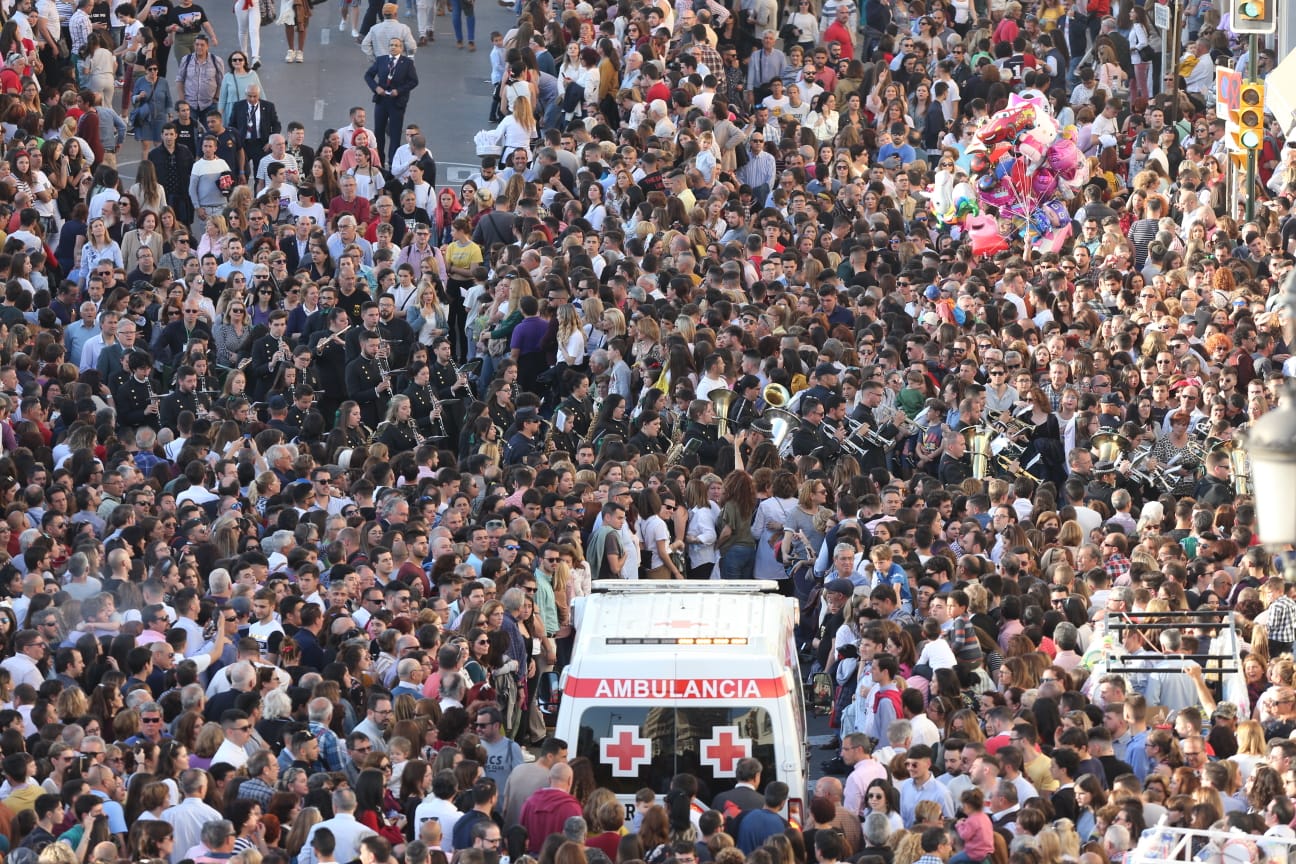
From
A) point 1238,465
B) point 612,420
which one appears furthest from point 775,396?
point 1238,465

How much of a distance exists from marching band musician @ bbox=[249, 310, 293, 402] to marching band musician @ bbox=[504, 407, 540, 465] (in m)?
2.26

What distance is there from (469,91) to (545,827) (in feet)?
68.6

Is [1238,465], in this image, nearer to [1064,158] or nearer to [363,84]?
[1064,158]

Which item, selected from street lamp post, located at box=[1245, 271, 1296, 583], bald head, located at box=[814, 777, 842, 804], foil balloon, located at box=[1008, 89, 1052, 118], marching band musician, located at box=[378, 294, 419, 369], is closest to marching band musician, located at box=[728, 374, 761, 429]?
marching band musician, located at box=[378, 294, 419, 369]

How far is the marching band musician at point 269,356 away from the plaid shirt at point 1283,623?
8997 mm

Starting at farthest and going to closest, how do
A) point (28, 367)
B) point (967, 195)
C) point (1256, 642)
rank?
point (967, 195) < point (28, 367) < point (1256, 642)

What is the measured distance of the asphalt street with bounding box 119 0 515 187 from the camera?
31.4 metres

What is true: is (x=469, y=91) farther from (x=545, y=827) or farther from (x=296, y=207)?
(x=545, y=827)

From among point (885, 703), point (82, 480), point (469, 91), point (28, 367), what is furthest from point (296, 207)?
point (885, 703)

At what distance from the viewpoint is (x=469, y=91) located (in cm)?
3306

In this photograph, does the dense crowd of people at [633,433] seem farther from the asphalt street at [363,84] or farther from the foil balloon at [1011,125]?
the asphalt street at [363,84]

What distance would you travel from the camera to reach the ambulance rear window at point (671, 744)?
13289 mm

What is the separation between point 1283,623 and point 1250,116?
10.3m

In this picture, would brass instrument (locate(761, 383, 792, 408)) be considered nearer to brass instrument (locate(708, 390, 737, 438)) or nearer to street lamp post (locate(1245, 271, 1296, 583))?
brass instrument (locate(708, 390, 737, 438))
